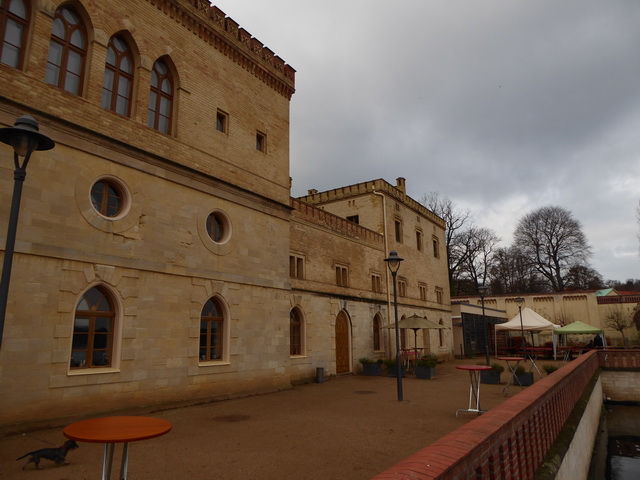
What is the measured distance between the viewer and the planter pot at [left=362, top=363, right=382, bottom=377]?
19141 millimetres

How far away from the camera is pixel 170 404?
34.2 ft

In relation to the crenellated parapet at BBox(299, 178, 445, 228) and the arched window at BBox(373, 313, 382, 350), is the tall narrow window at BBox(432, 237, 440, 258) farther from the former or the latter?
the arched window at BBox(373, 313, 382, 350)

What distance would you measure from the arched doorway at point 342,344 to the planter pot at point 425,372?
312cm

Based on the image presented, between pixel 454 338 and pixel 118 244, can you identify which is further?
pixel 454 338

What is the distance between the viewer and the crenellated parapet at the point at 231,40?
1235 cm

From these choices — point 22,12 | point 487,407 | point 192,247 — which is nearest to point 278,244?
point 192,247

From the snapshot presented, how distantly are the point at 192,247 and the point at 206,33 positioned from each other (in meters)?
6.68

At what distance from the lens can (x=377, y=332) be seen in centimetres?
2212

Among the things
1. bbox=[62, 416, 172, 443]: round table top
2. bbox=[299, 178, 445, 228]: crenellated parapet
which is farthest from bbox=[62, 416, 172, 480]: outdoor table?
bbox=[299, 178, 445, 228]: crenellated parapet

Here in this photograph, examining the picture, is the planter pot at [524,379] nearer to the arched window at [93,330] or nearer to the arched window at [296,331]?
the arched window at [296,331]

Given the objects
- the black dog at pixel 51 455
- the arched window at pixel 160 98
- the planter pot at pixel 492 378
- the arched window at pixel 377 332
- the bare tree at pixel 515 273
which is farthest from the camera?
the bare tree at pixel 515 273

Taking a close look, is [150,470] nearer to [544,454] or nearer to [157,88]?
[544,454]

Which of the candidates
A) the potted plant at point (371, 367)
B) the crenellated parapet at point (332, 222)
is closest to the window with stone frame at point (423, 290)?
the crenellated parapet at point (332, 222)

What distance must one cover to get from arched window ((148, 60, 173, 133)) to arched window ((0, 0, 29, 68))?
122 inches
